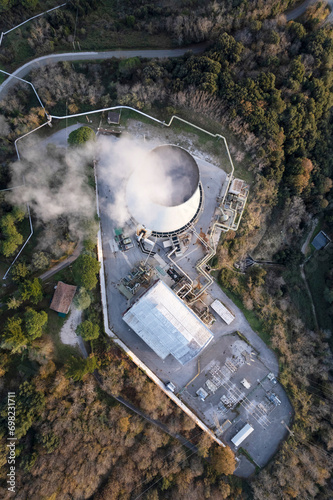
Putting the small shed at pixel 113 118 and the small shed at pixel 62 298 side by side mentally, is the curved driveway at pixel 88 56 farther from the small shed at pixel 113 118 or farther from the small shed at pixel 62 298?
the small shed at pixel 62 298

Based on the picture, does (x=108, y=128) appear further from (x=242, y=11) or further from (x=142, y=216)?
(x=242, y=11)

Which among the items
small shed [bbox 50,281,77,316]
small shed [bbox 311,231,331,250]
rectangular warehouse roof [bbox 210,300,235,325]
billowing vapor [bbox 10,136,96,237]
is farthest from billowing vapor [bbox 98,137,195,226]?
small shed [bbox 311,231,331,250]

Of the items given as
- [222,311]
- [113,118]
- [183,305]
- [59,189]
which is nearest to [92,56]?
[113,118]

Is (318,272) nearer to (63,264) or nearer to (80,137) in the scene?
(63,264)

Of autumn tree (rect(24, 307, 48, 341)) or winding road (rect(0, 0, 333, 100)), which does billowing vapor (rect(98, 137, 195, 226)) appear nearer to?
autumn tree (rect(24, 307, 48, 341))

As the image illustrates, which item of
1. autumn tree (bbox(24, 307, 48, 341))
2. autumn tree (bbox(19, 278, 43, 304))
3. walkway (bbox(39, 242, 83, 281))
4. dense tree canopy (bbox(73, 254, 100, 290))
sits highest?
dense tree canopy (bbox(73, 254, 100, 290))
